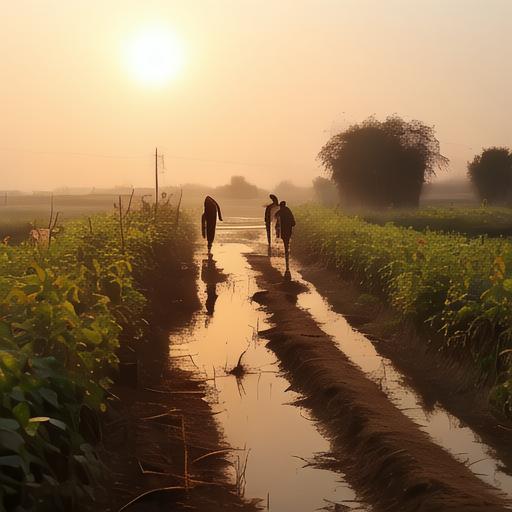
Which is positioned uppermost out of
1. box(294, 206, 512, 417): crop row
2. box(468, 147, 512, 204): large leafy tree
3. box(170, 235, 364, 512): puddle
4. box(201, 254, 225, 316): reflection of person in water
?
box(468, 147, 512, 204): large leafy tree

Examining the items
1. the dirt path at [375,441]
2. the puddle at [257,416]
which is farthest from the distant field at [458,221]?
the dirt path at [375,441]

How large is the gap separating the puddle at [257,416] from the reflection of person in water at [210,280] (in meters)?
0.19

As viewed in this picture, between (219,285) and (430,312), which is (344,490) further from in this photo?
(219,285)

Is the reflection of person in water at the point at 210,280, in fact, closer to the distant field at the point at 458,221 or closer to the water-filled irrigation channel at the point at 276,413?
the water-filled irrigation channel at the point at 276,413

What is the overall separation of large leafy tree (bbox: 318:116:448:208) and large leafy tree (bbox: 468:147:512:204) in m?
15.3

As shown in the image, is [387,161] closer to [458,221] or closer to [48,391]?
[458,221]

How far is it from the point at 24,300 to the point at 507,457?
4746mm

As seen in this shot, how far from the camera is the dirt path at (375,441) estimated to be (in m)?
6.50

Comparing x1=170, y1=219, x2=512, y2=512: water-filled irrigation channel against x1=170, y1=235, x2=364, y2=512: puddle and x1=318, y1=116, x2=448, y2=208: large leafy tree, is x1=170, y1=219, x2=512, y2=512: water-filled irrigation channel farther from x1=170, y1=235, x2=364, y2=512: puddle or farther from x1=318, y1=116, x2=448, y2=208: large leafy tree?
x1=318, y1=116, x2=448, y2=208: large leafy tree

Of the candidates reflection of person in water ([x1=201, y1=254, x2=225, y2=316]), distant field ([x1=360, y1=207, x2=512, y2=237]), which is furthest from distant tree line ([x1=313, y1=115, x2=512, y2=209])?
reflection of person in water ([x1=201, y1=254, x2=225, y2=316])

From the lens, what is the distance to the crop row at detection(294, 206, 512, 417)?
9477mm

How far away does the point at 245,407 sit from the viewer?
9.52 meters

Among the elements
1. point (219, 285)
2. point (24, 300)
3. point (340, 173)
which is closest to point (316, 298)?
point (219, 285)

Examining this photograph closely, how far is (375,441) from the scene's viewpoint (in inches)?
307
